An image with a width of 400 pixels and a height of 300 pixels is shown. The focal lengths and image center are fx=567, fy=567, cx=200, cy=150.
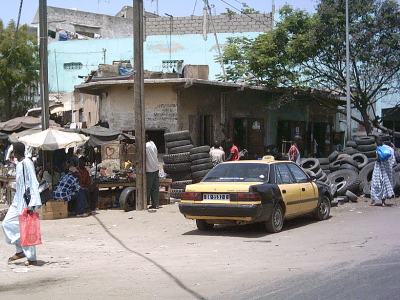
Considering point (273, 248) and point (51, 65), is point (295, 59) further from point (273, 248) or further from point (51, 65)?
point (51, 65)

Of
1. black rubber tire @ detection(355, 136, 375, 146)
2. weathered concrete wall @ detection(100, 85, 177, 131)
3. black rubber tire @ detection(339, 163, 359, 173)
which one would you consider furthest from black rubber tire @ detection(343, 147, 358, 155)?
weathered concrete wall @ detection(100, 85, 177, 131)

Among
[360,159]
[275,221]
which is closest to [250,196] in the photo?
[275,221]

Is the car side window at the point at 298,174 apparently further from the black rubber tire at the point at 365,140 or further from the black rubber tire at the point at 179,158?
the black rubber tire at the point at 365,140

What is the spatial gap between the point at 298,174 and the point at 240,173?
163 centimetres

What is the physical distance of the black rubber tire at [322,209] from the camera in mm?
12952

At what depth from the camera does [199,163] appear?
17984 mm

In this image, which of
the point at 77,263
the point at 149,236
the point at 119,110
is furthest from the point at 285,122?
the point at 77,263

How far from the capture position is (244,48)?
85.5ft

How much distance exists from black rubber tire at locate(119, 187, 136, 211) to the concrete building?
600 centimetres

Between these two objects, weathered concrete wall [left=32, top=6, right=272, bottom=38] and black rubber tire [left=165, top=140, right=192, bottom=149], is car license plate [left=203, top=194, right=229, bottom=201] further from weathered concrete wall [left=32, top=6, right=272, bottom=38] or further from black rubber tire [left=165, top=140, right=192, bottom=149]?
weathered concrete wall [left=32, top=6, right=272, bottom=38]

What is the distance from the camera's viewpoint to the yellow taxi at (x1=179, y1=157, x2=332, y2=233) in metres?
10.4

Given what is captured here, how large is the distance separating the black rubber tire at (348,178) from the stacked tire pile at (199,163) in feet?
12.8

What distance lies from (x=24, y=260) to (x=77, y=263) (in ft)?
2.65

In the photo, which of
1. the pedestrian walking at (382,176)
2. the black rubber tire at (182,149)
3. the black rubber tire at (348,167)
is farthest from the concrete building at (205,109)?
the pedestrian walking at (382,176)
